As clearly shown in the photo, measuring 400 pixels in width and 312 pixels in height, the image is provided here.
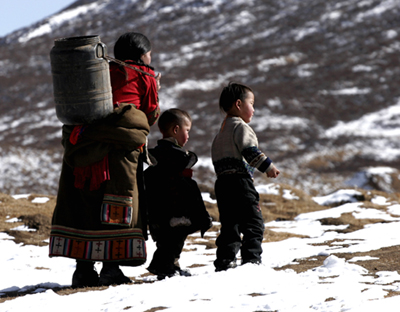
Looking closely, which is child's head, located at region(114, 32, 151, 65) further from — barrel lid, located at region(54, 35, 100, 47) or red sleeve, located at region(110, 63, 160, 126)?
barrel lid, located at region(54, 35, 100, 47)

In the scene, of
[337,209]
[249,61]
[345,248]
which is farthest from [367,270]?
[249,61]

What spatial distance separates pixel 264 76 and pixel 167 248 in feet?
133

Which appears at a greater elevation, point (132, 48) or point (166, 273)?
point (132, 48)

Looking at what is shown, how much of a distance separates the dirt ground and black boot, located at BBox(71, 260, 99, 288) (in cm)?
17

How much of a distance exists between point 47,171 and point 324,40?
34421 mm

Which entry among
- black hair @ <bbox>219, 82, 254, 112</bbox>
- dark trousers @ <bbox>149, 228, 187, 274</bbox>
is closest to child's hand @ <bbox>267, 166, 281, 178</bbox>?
black hair @ <bbox>219, 82, 254, 112</bbox>

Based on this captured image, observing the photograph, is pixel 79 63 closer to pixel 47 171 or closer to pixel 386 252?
pixel 386 252

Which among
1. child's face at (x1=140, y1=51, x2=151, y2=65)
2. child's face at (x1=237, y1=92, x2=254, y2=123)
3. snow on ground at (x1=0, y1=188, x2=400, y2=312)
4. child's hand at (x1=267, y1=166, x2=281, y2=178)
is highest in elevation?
child's face at (x1=140, y1=51, x2=151, y2=65)

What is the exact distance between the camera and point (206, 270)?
4570 mm

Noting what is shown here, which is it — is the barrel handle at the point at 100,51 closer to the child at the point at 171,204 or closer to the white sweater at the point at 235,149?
the child at the point at 171,204

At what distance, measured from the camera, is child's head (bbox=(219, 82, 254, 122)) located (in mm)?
4266

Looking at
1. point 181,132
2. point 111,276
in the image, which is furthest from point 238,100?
point 111,276

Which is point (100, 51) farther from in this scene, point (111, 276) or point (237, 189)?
point (111, 276)

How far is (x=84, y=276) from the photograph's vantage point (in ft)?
13.0
